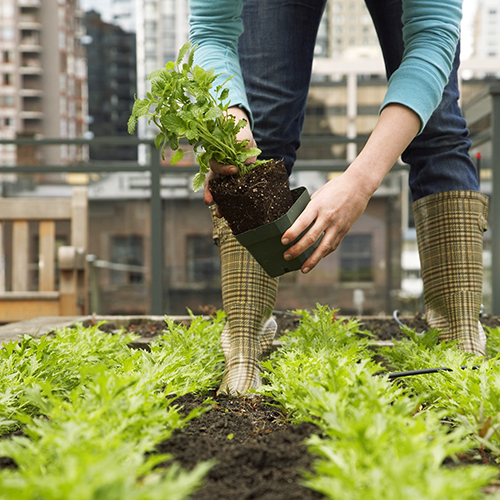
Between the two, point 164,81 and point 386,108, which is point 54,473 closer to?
point 164,81

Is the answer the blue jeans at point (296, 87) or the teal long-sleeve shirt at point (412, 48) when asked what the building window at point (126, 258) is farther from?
the teal long-sleeve shirt at point (412, 48)

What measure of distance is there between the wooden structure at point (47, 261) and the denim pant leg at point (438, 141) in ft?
5.99

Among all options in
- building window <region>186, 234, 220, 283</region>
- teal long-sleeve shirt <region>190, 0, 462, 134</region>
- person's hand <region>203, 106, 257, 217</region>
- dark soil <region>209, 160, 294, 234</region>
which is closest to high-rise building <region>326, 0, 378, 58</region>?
building window <region>186, 234, 220, 283</region>

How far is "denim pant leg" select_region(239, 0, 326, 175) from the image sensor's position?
1434 millimetres

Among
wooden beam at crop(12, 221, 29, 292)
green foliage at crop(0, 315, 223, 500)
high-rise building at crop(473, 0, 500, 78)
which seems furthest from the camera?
high-rise building at crop(473, 0, 500, 78)

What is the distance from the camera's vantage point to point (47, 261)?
2.90 meters

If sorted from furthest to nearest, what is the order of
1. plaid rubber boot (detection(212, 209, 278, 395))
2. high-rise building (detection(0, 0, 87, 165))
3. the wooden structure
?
high-rise building (detection(0, 0, 87, 165)), the wooden structure, plaid rubber boot (detection(212, 209, 278, 395))

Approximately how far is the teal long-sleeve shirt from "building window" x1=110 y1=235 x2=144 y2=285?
437 cm

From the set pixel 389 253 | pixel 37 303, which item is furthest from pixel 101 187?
pixel 389 253

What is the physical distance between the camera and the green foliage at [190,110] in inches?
40.8

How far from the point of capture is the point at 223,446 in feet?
2.62

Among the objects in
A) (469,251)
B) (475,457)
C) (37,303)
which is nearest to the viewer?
(475,457)

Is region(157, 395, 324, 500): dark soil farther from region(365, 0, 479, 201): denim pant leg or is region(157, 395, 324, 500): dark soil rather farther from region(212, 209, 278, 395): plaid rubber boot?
region(365, 0, 479, 201): denim pant leg

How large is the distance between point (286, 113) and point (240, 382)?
751 mm
